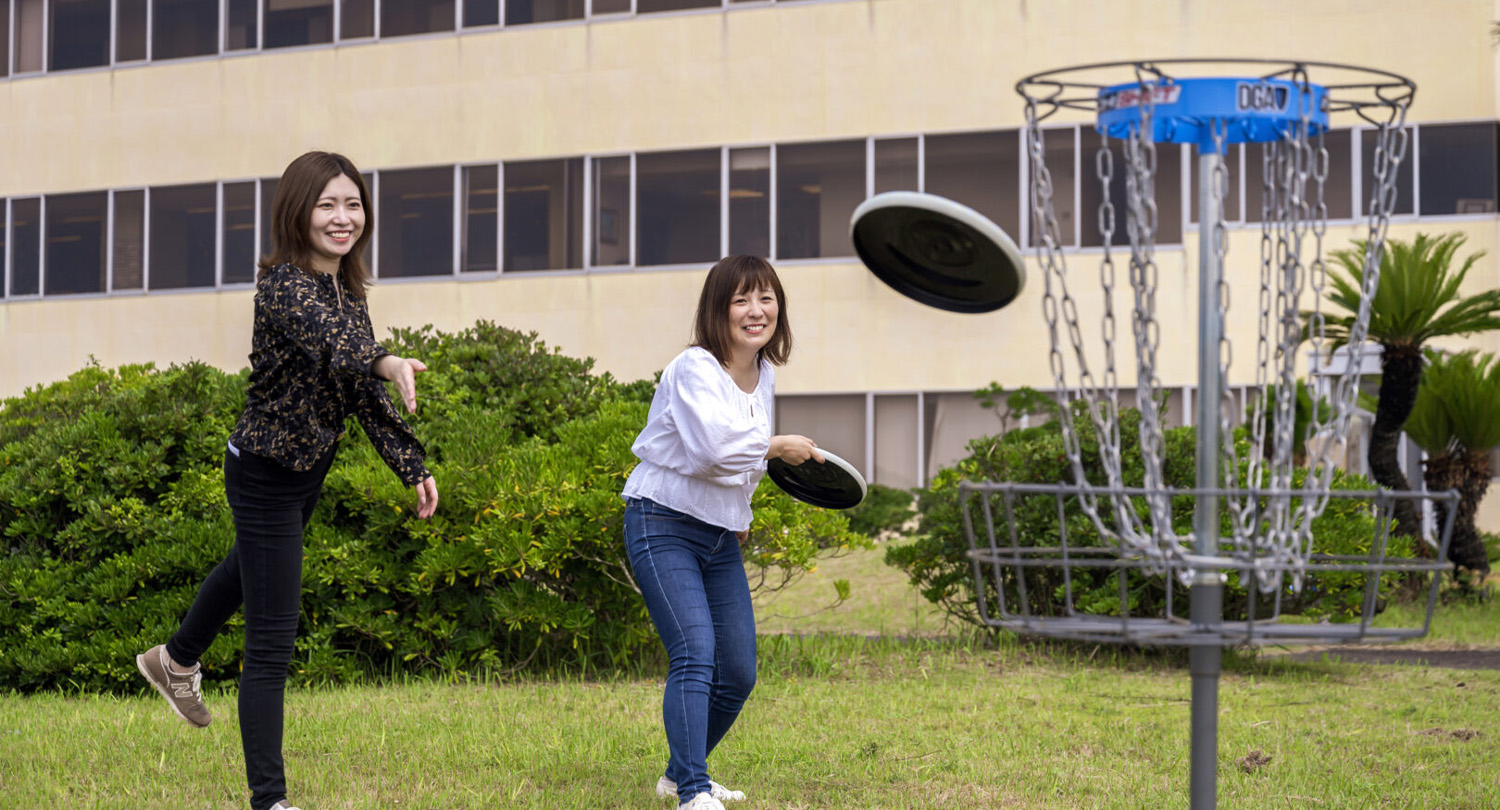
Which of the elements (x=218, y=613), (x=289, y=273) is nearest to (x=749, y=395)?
(x=289, y=273)

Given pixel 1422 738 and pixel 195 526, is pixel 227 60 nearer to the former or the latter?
pixel 195 526

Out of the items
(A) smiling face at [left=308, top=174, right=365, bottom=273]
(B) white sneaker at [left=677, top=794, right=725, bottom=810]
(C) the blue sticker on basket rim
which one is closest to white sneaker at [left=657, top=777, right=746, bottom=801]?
(B) white sneaker at [left=677, top=794, right=725, bottom=810]

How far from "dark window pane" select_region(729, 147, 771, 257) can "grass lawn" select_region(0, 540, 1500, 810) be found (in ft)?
39.2

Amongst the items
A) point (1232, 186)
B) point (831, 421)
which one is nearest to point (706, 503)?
point (1232, 186)

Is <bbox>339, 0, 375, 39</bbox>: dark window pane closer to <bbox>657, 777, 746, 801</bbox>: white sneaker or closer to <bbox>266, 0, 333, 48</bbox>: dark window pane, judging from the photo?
<bbox>266, 0, 333, 48</bbox>: dark window pane

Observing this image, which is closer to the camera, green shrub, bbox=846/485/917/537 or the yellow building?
green shrub, bbox=846/485/917/537

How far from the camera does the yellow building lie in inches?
703

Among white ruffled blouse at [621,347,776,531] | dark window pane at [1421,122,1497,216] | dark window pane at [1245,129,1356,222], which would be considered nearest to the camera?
white ruffled blouse at [621,347,776,531]

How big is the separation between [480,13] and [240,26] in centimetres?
391

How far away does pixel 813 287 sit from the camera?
19.4 m

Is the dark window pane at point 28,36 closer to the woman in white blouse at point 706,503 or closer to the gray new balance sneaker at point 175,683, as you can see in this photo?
the gray new balance sneaker at point 175,683

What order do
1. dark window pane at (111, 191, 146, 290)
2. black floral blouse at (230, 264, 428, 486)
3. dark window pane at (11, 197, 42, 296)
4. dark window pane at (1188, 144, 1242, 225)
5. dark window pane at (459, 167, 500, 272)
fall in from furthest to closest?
dark window pane at (11, 197, 42, 296)
dark window pane at (111, 191, 146, 290)
dark window pane at (459, 167, 500, 272)
dark window pane at (1188, 144, 1242, 225)
black floral blouse at (230, 264, 428, 486)

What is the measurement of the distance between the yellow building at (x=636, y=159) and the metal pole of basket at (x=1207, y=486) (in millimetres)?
14719

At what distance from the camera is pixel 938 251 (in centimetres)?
316
